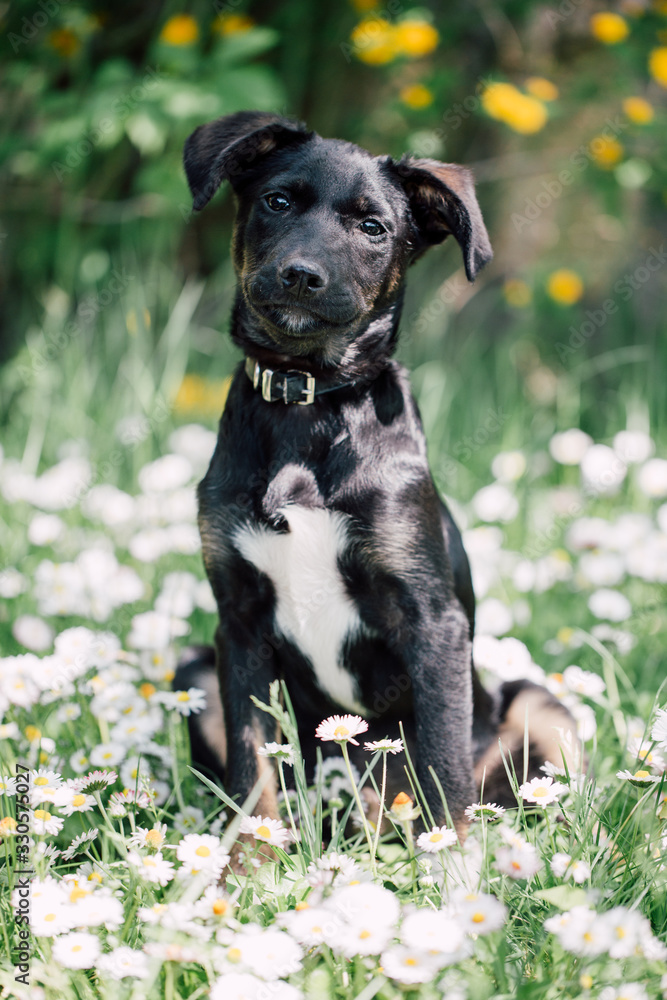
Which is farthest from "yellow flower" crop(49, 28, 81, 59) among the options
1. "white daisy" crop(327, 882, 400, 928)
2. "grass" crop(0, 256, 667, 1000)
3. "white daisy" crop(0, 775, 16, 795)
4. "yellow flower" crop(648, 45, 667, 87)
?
"white daisy" crop(327, 882, 400, 928)

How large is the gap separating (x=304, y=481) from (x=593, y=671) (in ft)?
4.84

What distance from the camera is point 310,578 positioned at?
216 centimetres

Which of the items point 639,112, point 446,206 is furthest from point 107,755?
point 639,112

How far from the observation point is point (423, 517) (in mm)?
2180

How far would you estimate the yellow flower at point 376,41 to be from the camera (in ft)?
14.7

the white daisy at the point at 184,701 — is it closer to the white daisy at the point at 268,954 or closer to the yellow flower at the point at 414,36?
the white daisy at the point at 268,954

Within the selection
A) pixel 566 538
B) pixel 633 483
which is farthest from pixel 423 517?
pixel 633 483

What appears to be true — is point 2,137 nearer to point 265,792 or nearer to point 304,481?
point 304,481

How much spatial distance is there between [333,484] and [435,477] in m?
2.32

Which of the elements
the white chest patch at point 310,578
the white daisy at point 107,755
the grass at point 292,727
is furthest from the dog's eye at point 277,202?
the white daisy at point 107,755

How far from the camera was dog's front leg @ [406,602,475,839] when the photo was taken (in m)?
2.08

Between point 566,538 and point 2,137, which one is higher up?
point 2,137

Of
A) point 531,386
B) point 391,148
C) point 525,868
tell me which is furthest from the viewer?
point 531,386

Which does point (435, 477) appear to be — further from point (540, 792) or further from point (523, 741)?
point (540, 792)
